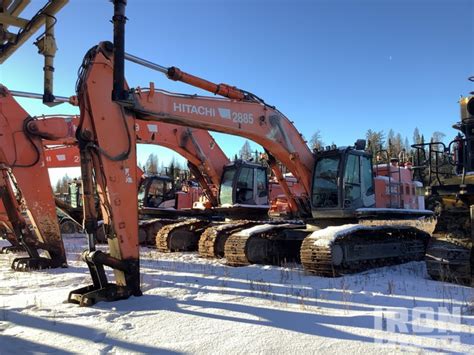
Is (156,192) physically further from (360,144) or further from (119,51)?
(119,51)

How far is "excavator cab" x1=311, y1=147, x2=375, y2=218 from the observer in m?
9.98

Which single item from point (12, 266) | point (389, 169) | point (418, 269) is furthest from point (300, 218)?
point (12, 266)

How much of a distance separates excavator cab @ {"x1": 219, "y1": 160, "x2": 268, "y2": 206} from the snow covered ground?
20.2ft

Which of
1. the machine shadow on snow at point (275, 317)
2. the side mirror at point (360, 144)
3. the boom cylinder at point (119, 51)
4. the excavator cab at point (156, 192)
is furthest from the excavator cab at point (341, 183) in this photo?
the excavator cab at point (156, 192)

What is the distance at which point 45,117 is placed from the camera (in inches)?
492

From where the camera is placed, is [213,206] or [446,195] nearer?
[446,195]

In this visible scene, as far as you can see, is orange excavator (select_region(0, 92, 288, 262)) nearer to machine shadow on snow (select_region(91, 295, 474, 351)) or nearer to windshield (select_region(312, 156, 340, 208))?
windshield (select_region(312, 156, 340, 208))

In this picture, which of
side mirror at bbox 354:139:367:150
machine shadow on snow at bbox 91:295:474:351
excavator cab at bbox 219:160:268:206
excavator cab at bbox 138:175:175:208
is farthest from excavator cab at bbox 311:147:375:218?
excavator cab at bbox 138:175:175:208

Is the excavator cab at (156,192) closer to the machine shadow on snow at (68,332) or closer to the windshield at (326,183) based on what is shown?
the windshield at (326,183)

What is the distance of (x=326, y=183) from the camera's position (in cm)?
1045

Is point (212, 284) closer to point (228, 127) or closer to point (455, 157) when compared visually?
point (228, 127)

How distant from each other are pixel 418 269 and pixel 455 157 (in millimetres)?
2537

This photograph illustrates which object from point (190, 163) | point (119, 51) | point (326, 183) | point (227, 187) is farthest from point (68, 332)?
point (190, 163)

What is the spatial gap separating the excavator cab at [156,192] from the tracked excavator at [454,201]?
12.6 meters
